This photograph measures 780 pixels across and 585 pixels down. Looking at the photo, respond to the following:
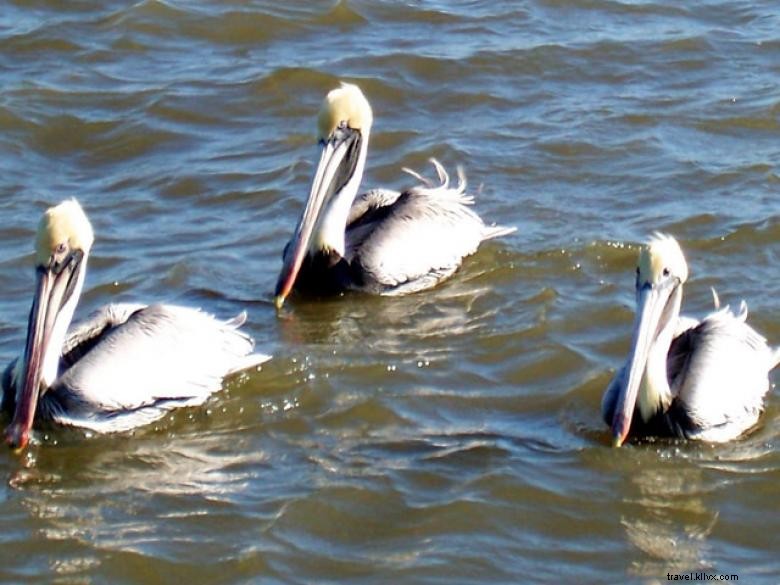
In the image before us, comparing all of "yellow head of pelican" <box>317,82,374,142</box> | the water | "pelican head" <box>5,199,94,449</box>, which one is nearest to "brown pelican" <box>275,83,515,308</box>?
"yellow head of pelican" <box>317,82,374,142</box>

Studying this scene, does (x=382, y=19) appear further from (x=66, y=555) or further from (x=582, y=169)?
(x=66, y=555)

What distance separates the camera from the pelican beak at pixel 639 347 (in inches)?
250

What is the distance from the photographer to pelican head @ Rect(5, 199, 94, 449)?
645 cm

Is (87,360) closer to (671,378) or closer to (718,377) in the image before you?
(671,378)

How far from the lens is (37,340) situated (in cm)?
649

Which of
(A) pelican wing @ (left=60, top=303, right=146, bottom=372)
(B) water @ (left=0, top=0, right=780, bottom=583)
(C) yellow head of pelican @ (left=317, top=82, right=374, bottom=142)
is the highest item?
(C) yellow head of pelican @ (left=317, top=82, right=374, bottom=142)

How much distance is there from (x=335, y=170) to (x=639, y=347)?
2.37 meters

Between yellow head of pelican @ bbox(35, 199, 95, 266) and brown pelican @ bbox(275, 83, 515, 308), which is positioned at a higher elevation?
yellow head of pelican @ bbox(35, 199, 95, 266)

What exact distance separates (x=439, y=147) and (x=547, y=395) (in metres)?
2.84

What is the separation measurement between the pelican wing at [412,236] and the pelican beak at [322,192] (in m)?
0.25
